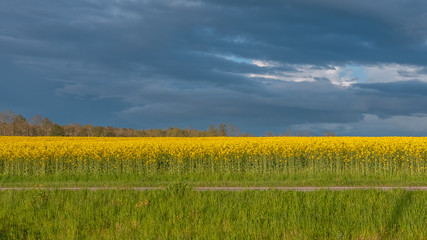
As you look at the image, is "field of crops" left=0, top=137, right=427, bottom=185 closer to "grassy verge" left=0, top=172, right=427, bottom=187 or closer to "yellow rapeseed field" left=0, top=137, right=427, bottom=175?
"yellow rapeseed field" left=0, top=137, right=427, bottom=175

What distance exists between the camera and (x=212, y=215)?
11.0 m

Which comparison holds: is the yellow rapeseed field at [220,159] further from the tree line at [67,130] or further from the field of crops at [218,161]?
the tree line at [67,130]

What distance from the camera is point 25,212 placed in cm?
1194

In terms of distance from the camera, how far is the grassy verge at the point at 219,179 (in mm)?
21295

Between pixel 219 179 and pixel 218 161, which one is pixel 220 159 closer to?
pixel 218 161

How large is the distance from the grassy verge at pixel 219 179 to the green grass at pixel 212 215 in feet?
25.2

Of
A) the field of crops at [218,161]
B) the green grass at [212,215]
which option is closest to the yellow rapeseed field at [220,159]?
the field of crops at [218,161]

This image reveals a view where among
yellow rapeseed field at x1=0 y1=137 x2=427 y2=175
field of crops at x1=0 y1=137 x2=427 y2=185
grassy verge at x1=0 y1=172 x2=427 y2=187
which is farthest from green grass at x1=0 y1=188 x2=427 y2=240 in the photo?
yellow rapeseed field at x1=0 y1=137 x2=427 y2=175

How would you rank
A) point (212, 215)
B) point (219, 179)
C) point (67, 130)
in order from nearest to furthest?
point (212, 215)
point (219, 179)
point (67, 130)

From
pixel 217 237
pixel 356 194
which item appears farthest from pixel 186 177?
pixel 217 237

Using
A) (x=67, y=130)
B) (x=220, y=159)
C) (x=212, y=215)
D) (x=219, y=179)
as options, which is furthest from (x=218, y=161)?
(x=67, y=130)

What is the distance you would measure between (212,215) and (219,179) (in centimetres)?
1192

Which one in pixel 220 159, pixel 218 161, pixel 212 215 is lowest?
pixel 212 215

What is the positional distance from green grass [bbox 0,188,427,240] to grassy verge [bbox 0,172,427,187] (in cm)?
768
